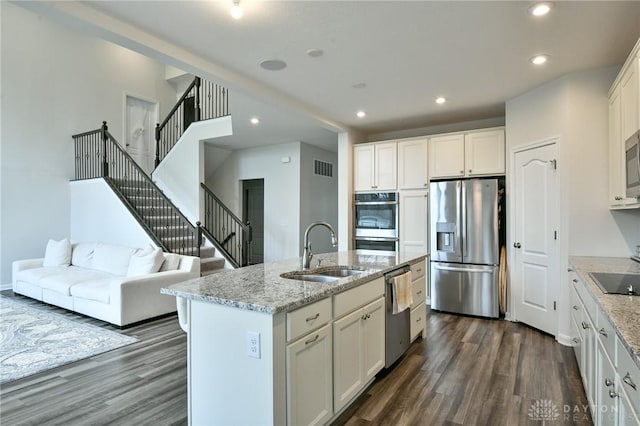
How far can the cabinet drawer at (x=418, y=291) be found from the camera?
348cm

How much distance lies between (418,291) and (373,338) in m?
1.18

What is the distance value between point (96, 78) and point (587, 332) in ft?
30.2

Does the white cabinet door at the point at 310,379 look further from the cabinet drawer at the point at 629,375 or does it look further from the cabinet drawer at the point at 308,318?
the cabinet drawer at the point at 629,375

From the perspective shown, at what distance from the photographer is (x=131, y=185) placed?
6.96 meters

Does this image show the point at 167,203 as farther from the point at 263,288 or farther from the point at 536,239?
the point at 536,239

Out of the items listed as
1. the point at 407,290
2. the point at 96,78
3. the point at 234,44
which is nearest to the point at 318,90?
the point at 234,44

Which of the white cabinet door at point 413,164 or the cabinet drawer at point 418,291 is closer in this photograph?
the cabinet drawer at point 418,291

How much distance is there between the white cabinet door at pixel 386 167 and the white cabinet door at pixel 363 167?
0.08 m

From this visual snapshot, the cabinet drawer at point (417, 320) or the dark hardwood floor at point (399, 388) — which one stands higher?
the cabinet drawer at point (417, 320)

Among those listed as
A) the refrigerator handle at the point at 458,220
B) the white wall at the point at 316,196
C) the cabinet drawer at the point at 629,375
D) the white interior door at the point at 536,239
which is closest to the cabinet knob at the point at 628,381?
the cabinet drawer at the point at 629,375

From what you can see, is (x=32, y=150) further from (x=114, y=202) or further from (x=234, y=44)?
(x=234, y=44)

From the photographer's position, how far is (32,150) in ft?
21.2

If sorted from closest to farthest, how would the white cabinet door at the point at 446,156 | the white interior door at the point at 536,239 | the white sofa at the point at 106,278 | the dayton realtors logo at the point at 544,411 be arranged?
the dayton realtors logo at the point at 544,411 < the white interior door at the point at 536,239 < the white sofa at the point at 106,278 < the white cabinet door at the point at 446,156

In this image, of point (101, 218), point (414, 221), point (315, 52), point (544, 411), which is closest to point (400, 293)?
point (544, 411)
